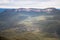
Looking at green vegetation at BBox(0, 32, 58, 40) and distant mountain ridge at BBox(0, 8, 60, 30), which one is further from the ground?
distant mountain ridge at BBox(0, 8, 60, 30)

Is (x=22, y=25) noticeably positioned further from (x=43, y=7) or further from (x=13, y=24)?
(x=43, y=7)

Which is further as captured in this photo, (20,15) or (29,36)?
(20,15)

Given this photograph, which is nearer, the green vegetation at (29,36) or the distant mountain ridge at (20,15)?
the green vegetation at (29,36)

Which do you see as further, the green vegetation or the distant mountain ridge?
the distant mountain ridge

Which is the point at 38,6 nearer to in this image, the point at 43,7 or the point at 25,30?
the point at 43,7

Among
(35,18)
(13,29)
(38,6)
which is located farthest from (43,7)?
(13,29)

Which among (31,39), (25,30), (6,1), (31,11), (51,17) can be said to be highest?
(6,1)

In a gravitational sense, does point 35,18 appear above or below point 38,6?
below

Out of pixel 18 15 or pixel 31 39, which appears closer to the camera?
pixel 31 39

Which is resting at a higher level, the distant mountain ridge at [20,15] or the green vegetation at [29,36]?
the distant mountain ridge at [20,15]

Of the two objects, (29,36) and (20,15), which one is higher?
(20,15)
